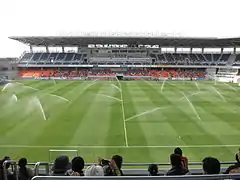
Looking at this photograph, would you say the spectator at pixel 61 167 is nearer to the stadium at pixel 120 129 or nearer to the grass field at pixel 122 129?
the stadium at pixel 120 129

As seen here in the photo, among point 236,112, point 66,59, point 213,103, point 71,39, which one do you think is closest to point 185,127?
point 236,112

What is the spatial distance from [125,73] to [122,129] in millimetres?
69068

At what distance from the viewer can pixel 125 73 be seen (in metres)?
88.0

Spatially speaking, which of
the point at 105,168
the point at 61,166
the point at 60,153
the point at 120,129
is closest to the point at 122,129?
the point at 120,129

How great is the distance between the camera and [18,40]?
87562mm

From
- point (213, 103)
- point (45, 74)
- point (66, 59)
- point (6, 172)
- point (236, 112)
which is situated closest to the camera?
point (6, 172)

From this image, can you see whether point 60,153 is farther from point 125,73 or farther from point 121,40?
point 121,40

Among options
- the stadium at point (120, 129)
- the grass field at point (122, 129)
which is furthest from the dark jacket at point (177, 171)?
the grass field at point (122, 129)

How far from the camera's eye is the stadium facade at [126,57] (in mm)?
83062

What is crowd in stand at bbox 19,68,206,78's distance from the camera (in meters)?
82.3

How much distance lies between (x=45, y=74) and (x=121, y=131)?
69241 millimetres

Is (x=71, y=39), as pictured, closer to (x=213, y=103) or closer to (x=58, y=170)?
(x=213, y=103)

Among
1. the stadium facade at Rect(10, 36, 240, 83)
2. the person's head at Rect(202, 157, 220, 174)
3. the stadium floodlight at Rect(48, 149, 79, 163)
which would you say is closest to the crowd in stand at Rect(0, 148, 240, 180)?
the person's head at Rect(202, 157, 220, 174)

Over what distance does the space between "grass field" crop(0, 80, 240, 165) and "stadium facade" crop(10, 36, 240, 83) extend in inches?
2049
